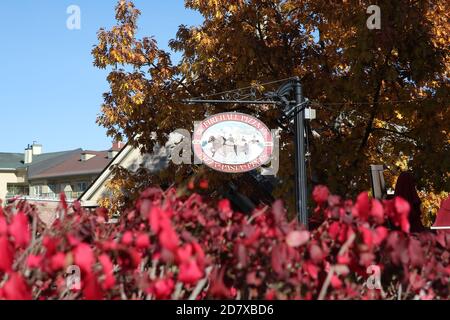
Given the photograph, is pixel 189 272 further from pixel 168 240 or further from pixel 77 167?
pixel 77 167

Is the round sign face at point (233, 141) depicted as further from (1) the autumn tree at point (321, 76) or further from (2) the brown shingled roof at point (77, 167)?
(2) the brown shingled roof at point (77, 167)

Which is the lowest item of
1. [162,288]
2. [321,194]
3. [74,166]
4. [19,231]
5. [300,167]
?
[162,288]

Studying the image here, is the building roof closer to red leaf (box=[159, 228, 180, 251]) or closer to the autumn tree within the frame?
the autumn tree

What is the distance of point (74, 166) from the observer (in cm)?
5125

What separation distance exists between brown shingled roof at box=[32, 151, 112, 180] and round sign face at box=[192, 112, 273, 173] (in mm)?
38089

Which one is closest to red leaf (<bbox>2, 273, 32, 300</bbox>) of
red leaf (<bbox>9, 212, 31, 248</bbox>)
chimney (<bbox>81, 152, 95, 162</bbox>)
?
red leaf (<bbox>9, 212, 31, 248</bbox>)

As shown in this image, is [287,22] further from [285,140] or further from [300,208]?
[300,208]

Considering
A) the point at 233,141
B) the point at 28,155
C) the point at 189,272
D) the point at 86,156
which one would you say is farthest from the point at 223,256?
the point at 28,155

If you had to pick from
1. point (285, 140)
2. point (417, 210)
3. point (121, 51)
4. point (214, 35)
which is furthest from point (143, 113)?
point (417, 210)

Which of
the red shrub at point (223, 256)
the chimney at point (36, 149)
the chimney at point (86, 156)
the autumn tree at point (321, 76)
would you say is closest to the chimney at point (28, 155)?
the chimney at point (36, 149)

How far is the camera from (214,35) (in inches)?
550

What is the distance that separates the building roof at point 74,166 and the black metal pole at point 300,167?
3922 centimetres

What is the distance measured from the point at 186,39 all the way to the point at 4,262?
41.6 feet

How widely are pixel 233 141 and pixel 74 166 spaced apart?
4393 centimetres
